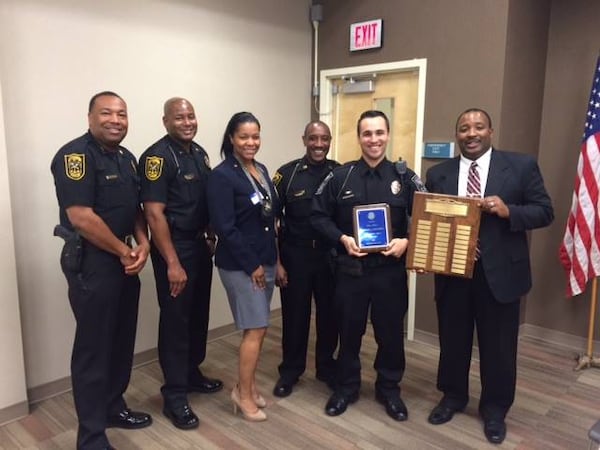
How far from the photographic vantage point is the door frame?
3.50 m

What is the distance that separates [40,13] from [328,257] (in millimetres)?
2019

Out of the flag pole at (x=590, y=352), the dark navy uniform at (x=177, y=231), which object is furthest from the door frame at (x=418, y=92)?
the dark navy uniform at (x=177, y=231)

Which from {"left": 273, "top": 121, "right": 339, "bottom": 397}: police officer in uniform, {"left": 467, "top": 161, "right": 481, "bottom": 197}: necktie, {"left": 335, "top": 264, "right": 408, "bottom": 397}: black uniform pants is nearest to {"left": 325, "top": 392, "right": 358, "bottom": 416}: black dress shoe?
{"left": 335, "top": 264, "right": 408, "bottom": 397}: black uniform pants

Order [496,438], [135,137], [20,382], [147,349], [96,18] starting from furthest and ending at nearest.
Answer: [147,349] < [135,137] < [96,18] < [20,382] < [496,438]

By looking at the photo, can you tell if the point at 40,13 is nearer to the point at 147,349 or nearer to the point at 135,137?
the point at 135,137

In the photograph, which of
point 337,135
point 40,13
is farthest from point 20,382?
point 337,135

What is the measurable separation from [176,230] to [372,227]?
3.20ft

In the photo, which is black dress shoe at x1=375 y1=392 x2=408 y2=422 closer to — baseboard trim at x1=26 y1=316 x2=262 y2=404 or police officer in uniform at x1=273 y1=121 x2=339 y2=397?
police officer in uniform at x1=273 y1=121 x2=339 y2=397

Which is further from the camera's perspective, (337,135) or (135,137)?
(337,135)

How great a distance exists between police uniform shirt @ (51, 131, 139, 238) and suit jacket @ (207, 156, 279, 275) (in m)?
0.37

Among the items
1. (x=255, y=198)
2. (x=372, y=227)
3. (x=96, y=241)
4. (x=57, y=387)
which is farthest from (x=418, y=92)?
(x=57, y=387)

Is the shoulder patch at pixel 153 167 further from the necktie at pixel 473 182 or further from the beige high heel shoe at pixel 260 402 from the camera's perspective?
the necktie at pixel 473 182

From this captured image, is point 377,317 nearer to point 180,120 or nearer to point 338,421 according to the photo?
point 338,421

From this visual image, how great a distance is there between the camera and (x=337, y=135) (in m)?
4.18
